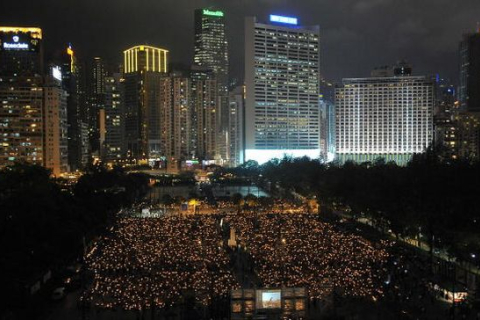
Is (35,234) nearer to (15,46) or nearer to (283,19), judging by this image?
(15,46)

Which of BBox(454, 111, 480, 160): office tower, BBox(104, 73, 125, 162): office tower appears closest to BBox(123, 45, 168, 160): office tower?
BBox(104, 73, 125, 162): office tower

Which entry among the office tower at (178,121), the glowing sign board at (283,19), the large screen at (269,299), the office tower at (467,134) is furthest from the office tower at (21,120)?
the office tower at (467,134)

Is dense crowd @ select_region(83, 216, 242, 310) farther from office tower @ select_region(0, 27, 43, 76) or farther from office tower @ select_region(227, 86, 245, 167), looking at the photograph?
office tower @ select_region(227, 86, 245, 167)

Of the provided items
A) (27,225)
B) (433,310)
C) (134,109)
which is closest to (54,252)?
(27,225)

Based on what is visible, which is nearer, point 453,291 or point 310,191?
point 453,291

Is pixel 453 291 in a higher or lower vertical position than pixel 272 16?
lower

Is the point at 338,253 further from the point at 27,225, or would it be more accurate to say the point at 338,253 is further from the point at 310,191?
the point at 310,191
